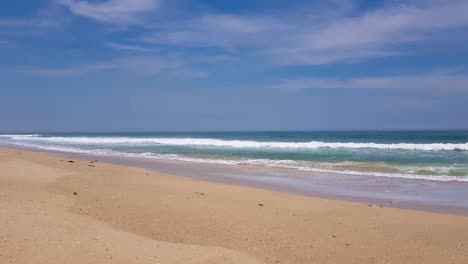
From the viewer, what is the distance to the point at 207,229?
244 inches

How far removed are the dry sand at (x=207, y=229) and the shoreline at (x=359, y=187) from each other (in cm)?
107

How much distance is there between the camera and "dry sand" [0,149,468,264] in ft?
15.6

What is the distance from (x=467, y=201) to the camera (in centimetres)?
931

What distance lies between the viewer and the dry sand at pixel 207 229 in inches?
187

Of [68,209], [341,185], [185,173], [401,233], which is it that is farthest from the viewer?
[185,173]

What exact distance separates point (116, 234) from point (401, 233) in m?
4.20

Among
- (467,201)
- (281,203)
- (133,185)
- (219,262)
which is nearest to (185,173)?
(133,185)

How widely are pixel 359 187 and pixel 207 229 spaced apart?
22.1 feet

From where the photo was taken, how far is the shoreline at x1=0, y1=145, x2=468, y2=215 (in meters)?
9.11

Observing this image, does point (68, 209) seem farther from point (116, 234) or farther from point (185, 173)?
point (185, 173)

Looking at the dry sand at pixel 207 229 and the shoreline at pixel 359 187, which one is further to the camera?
the shoreline at pixel 359 187

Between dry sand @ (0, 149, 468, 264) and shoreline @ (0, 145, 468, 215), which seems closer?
dry sand @ (0, 149, 468, 264)

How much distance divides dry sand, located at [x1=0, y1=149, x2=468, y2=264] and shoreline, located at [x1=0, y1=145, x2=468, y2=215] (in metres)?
1.07

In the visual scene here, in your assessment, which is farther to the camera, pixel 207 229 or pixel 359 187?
pixel 359 187
